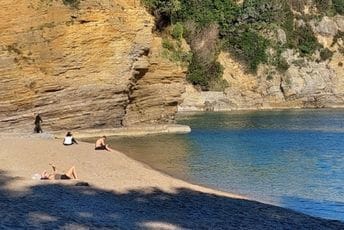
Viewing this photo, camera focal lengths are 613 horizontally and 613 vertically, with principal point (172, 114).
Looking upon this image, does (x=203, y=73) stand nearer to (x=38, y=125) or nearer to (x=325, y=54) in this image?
(x=325, y=54)

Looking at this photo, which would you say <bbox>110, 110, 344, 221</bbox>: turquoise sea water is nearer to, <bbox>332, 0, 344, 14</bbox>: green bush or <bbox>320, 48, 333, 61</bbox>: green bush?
<bbox>320, 48, 333, 61</bbox>: green bush

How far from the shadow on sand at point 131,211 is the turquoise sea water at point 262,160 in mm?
3140

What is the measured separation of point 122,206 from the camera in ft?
45.6

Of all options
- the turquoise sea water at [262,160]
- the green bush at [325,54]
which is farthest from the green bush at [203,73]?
the turquoise sea water at [262,160]

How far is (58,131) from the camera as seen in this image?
127 ft

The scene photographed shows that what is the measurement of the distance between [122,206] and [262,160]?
17847mm

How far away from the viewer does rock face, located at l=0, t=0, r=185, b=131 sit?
38.1m

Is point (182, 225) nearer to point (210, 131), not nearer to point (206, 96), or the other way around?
point (210, 131)

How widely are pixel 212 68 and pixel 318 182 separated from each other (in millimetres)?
63456

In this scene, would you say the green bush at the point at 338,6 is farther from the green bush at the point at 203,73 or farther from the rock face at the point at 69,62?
the rock face at the point at 69,62

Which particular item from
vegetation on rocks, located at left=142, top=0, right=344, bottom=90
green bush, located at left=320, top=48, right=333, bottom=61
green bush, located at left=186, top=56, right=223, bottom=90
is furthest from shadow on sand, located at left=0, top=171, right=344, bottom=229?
green bush, located at left=320, top=48, right=333, bottom=61

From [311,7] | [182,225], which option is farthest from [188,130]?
[311,7]

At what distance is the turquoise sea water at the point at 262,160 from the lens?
69.1ft

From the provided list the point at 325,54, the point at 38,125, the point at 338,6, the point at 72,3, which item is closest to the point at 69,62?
the point at 72,3
